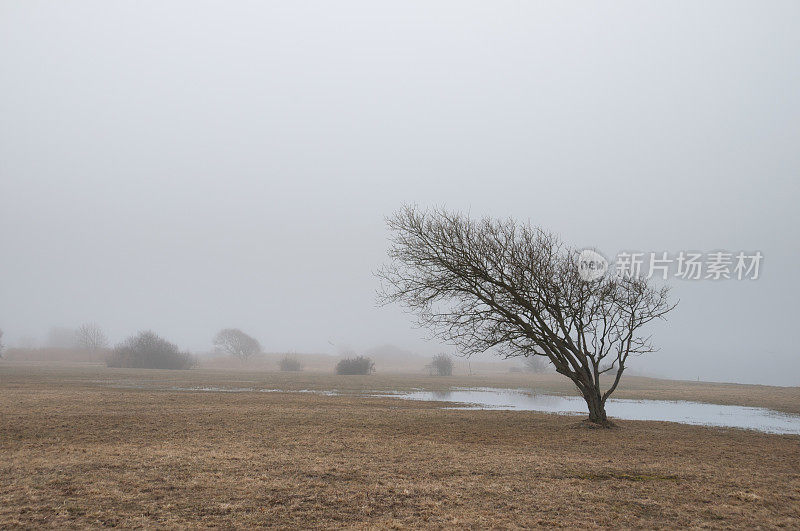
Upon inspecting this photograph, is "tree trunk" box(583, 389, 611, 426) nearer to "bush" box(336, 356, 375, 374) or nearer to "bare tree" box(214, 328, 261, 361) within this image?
"bush" box(336, 356, 375, 374)

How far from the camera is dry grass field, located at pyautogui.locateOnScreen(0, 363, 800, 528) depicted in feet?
25.8

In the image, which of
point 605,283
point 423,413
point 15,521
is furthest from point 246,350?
point 15,521

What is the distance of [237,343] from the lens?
9994cm

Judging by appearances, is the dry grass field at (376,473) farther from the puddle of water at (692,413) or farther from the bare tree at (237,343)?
the bare tree at (237,343)

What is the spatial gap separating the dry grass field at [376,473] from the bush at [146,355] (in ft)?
171

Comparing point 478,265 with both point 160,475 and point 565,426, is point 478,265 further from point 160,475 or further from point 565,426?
point 160,475

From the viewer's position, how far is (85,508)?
26.5 feet

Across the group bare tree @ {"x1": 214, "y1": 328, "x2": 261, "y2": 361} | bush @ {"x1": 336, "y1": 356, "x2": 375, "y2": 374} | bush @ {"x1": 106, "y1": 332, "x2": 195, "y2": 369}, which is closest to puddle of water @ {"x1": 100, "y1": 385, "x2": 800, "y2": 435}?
bush @ {"x1": 336, "y1": 356, "x2": 375, "y2": 374}

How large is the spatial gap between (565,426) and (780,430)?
A: 27.3 feet

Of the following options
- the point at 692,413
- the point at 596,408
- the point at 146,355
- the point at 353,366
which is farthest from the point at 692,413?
the point at 146,355

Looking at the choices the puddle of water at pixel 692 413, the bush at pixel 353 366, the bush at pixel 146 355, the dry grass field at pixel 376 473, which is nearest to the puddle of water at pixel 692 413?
the puddle of water at pixel 692 413

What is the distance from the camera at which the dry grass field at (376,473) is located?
310 inches

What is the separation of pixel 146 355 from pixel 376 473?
6574cm

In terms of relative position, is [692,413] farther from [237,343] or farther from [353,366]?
[237,343]
